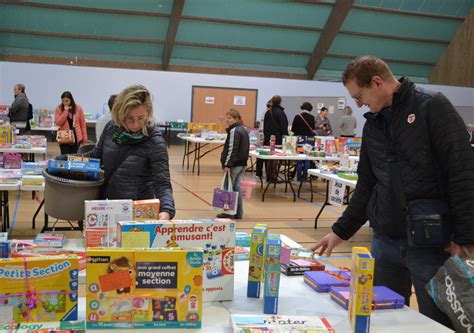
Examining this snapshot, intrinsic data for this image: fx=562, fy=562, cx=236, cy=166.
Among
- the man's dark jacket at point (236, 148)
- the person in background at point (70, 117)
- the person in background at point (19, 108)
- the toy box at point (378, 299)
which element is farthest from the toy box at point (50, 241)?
the person in background at point (19, 108)

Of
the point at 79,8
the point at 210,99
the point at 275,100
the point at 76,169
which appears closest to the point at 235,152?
the point at 275,100

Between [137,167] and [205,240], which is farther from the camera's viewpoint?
[137,167]

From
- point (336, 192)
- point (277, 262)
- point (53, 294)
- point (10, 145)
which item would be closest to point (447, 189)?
point (277, 262)

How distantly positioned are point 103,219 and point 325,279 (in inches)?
36.9

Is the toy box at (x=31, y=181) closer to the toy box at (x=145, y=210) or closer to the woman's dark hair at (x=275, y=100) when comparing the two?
the toy box at (x=145, y=210)

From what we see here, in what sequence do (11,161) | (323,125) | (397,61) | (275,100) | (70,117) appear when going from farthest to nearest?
(397,61) < (323,125) < (275,100) < (70,117) < (11,161)

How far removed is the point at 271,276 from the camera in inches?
77.3

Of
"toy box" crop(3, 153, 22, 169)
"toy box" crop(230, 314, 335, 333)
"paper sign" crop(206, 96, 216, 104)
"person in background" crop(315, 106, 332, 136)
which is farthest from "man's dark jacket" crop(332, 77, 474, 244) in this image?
"paper sign" crop(206, 96, 216, 104)

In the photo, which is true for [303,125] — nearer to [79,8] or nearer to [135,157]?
[79,8]

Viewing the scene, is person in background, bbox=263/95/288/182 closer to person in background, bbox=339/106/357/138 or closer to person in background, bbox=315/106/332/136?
person in background, bbox=315/106/332/136

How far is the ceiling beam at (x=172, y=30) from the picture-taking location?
610 inches

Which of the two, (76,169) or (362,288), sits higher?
(76,169)

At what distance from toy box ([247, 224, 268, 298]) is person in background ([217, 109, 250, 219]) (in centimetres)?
505

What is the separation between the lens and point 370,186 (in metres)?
2.50
